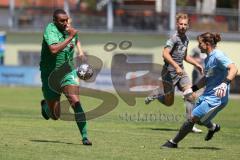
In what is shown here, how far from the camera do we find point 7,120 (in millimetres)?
15211

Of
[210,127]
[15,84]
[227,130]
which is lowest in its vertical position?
[15,84]

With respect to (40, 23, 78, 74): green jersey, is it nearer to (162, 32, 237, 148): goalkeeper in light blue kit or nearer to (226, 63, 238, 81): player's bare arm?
(162, 32, 237, 148): goalkeeper in light blue kit

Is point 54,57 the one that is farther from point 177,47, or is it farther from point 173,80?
point 173,80

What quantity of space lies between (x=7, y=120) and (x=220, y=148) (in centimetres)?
554

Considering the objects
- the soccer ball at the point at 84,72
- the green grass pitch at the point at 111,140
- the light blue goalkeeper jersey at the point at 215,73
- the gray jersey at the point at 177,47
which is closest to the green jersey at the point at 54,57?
the soccer ball at the point at 84,72

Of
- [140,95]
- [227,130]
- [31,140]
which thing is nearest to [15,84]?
[140,95]

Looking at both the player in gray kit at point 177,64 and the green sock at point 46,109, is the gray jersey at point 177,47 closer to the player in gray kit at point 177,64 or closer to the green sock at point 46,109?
the player in gray kit at point 177,64

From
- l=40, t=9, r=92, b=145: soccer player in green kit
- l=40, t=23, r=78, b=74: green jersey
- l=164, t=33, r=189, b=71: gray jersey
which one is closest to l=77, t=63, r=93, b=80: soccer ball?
l=40, t=9, r=92, b=145: soccer player in green kit

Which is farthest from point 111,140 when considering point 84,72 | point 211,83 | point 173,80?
point 173,80

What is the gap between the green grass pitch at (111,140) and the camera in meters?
9.80

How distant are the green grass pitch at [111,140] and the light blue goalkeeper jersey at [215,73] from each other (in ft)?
2.41

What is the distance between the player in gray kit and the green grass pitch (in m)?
0.65

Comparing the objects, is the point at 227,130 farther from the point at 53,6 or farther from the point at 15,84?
the point at 53,6

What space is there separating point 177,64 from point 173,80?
626 millimetres
